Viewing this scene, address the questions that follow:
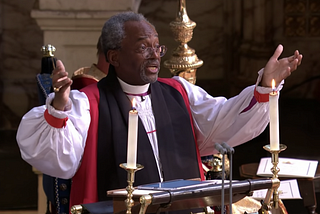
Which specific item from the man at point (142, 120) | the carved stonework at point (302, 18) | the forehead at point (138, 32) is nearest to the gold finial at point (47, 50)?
the man at point (142, 120)

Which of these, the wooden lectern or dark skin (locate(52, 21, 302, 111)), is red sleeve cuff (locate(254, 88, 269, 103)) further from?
the wooden lectern

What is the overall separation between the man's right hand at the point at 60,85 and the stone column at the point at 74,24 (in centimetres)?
279

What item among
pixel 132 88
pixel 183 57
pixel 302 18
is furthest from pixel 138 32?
pixel 302 18

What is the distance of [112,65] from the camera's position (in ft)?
13.1

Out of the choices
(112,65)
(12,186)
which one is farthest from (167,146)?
(12,186)

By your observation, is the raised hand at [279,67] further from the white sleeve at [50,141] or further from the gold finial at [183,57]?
the gold finial at [183,57]

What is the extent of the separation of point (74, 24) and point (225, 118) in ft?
8.23

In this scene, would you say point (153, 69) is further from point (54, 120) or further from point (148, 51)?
point (54, 120)

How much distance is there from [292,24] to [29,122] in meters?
7.07

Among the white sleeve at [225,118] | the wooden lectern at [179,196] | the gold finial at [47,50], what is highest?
the gold finial at [47,50]

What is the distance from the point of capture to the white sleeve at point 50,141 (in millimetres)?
3404

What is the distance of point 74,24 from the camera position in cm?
610

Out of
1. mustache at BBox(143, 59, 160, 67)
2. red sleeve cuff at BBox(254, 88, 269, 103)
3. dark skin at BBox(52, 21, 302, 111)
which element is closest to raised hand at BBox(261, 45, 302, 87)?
red sleeve cuff at BBox(254, 88, 269, 103)

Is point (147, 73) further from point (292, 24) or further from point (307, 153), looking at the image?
point (292, 24)
